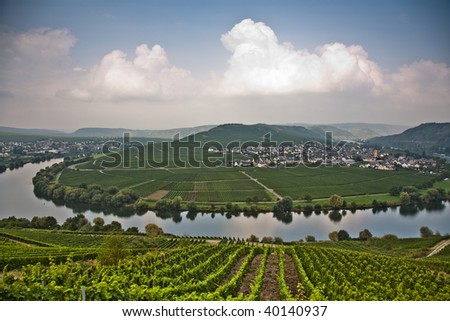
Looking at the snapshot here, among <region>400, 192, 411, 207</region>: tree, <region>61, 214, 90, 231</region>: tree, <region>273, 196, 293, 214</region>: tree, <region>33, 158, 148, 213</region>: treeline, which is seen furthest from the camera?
<region>400, 192, 411, 207</region>: tree

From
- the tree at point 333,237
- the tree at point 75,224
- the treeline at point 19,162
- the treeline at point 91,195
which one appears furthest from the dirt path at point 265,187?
the treeline at point 19,162

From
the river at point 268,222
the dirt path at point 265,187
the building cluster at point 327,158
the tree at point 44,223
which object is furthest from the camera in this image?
the building cluster at point 327,158

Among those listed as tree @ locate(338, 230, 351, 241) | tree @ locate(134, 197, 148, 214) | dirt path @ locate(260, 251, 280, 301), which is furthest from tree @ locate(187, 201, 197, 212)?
dirt path @ locate(260, 251, 280, 301)

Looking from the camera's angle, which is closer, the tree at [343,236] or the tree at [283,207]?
the tree at [343,236]

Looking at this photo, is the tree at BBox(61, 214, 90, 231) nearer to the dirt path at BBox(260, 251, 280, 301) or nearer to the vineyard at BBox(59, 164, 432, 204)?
→ the vineyard at BBox(59, 164, 432, 204)

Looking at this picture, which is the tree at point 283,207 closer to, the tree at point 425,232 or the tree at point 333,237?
the tree at point 333,237

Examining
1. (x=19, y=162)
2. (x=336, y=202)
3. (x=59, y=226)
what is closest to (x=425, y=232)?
(x=336, y=202)
